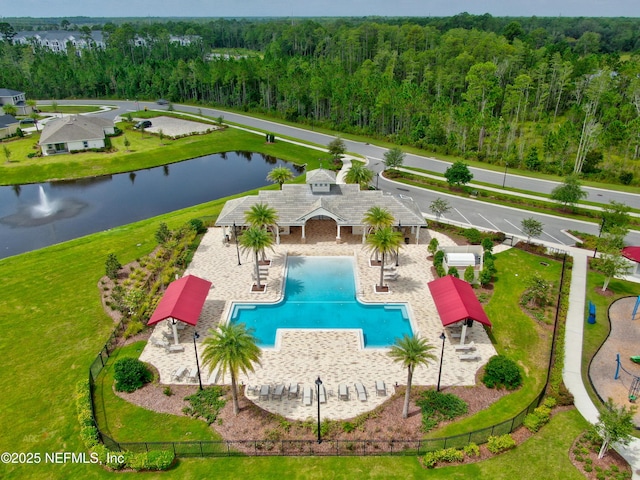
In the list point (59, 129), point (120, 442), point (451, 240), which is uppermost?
point (59, 129)

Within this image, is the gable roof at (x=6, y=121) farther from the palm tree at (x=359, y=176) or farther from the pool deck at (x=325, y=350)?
the palm tree at (x=359, y=176)

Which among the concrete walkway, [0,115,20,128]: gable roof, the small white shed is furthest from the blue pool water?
[0,115,20,128]: gable roof

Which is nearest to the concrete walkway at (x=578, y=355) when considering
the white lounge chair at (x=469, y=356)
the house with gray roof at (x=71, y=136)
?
the white lounge chair at (x=469, y=356)

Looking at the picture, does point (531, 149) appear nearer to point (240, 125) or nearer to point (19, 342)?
point (240, 125)

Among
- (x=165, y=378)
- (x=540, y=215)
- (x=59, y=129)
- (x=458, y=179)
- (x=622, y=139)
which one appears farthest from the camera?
(x=59, y=129)

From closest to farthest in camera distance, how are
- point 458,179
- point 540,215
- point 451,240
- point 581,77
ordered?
point 451,240 → point 540,215 → point 458,179 → point 581,77

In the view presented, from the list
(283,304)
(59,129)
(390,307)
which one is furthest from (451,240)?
(59,129)
